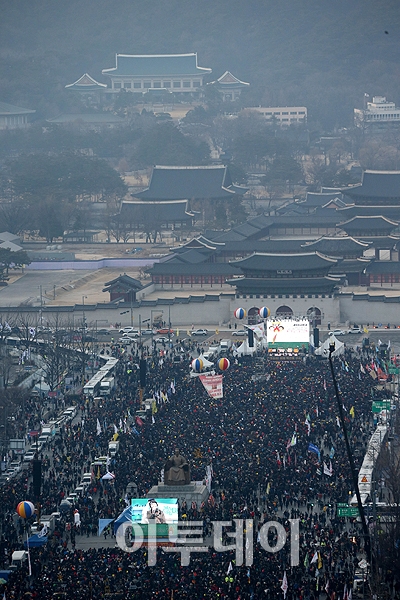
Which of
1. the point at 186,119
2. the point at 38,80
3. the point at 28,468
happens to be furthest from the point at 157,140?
the point at 28,468

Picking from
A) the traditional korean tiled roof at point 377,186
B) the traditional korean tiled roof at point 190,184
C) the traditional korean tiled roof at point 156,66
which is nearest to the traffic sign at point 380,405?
the traditional korean tiled roof at point 377,186

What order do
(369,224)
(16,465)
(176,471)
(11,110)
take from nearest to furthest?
(176,471), (16,465), (369,224), (11,110)

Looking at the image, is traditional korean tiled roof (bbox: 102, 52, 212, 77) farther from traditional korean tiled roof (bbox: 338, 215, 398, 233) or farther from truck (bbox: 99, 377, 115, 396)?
truck (bbox: 99, 377, 115, 396)

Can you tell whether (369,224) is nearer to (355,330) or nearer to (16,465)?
(355,330)

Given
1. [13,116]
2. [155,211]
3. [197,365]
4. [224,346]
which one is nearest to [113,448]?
[197,365]

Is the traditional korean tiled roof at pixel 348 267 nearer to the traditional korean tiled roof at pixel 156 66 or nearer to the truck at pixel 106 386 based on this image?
the truck at pixel 106 386

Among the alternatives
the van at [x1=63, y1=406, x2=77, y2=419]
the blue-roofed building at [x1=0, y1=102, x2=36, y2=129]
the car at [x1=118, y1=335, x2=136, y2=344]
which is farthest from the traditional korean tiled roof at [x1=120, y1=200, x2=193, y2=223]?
the blue-roofed building at [x1=0, y1=102, x2=36, y2=129]
